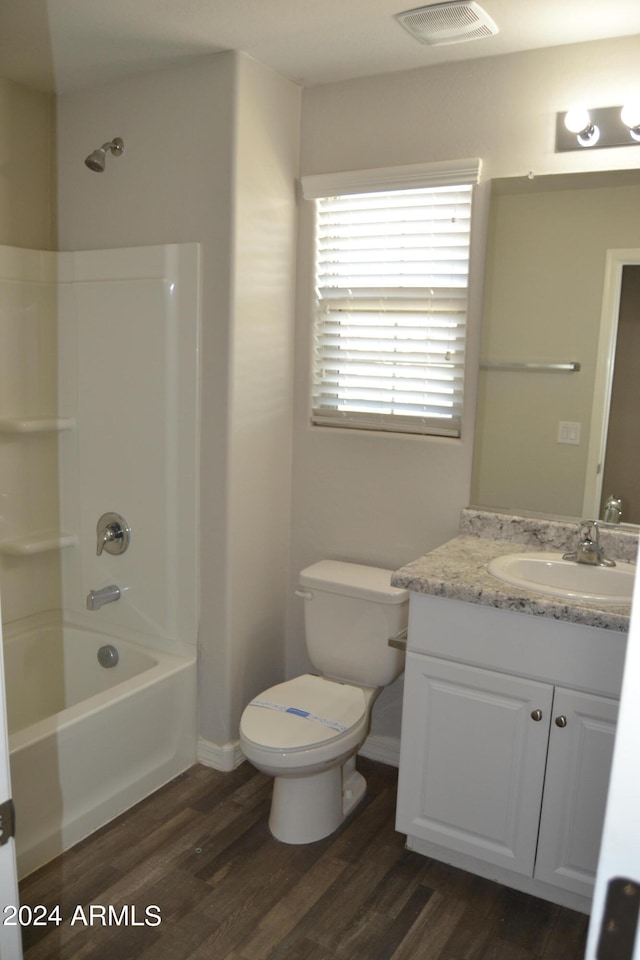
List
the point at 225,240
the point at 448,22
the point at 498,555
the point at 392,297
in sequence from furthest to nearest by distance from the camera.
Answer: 1. the point at 392,297
2. the point at 225,240
3. the point at 498,555
4. the point at 448,22

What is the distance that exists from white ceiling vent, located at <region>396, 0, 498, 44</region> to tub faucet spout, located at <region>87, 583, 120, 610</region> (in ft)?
6.99

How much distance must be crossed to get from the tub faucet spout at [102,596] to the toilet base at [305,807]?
951mm

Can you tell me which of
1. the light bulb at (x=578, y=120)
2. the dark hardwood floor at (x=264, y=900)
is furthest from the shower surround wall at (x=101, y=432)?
the light bulb at (x=578, y=120)

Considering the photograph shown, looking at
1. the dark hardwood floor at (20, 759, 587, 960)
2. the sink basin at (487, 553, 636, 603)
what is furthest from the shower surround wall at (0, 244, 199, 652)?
the sink basin at (487, 553, 636, 603)

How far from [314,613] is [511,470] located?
84 cm

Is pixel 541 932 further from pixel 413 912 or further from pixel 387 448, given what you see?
pixel 387 448

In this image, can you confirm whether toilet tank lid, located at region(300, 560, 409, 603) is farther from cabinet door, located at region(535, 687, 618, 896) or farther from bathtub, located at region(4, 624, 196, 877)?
cabinet door, located at region(535, 687, 618, 896)

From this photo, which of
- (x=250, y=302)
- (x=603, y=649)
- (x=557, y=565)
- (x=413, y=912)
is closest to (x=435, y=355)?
(x=250, y=302)

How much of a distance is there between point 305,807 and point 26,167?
2.49 meters

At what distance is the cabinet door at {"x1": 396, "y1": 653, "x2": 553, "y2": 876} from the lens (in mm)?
2100

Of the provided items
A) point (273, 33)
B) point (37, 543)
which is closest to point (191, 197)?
point (273, 33)

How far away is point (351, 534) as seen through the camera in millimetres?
2957

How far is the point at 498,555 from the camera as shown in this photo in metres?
2.43

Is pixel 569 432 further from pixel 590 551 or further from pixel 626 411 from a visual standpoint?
pixel 590 551
